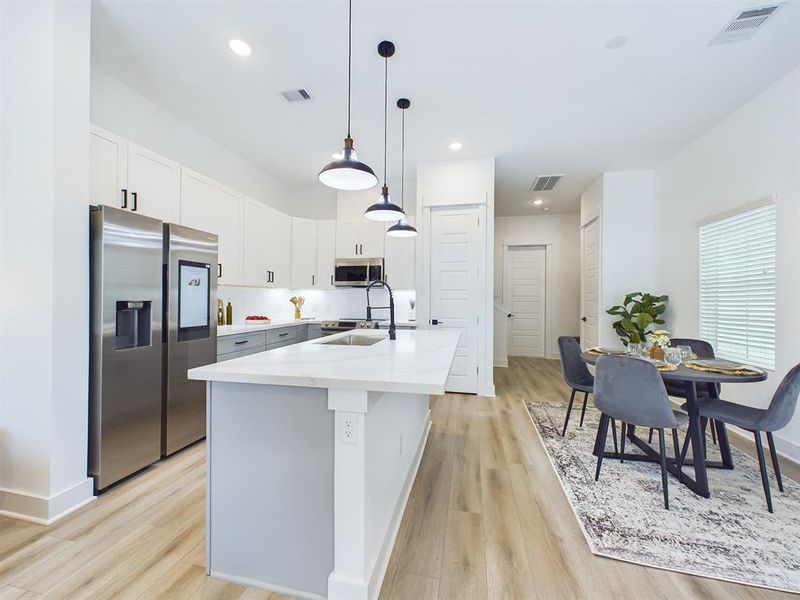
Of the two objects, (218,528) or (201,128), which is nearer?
(218,528)

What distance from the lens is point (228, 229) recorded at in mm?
3711

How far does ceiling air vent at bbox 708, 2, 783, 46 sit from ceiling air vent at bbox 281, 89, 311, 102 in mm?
3072

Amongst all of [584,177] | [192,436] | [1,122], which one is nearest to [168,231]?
[1,122]

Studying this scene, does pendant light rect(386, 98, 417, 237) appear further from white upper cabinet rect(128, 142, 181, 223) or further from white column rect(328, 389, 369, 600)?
white upper cabinet rect(128, 142, 181, 223)

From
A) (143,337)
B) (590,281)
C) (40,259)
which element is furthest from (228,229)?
(590,281)

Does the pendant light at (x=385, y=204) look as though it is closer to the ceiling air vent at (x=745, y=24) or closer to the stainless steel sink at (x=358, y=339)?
the stainless steel sink at (x=358, y=339)

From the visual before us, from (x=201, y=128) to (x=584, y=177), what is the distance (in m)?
5.08

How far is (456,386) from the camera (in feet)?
14.3

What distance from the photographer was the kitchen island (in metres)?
1.29

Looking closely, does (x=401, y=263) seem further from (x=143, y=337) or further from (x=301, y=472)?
(x=301, y=472)

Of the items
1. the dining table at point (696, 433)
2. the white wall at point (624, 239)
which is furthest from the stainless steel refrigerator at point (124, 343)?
the white wall at point (624, 239)

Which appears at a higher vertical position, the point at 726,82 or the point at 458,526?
the point at 726,82

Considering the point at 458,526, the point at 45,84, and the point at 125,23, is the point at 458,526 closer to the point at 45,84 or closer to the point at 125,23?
the point at 45,84

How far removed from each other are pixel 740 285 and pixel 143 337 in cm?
506
